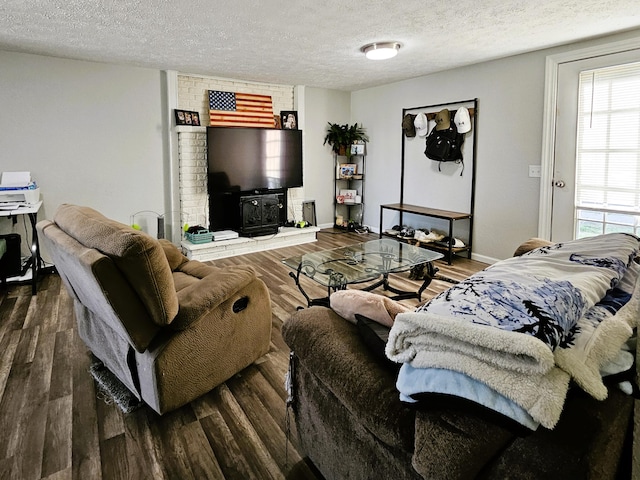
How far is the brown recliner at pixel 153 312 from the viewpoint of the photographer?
1618 mm

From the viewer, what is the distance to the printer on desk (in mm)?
3832

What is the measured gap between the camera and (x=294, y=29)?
11.0ft

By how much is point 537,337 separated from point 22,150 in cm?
503

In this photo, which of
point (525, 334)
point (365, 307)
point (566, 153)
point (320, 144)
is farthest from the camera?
point (320, 144)

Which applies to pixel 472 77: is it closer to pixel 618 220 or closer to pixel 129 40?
pixel 618 220

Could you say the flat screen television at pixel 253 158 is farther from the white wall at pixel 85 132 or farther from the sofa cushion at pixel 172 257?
the sofa cushion at pixel 172 257

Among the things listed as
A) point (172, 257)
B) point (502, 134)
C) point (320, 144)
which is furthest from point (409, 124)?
point (172, 257)

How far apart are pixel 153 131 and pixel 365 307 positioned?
4.48m

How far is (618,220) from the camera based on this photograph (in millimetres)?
3660

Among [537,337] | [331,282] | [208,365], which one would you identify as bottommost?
[208,365]

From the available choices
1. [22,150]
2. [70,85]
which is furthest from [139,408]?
[70,85]

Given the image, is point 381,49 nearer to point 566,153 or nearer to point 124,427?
point 566,153

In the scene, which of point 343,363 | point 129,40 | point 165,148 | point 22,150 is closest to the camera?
point 343,363

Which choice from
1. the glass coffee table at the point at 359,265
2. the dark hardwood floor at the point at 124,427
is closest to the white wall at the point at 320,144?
the glass coffee table at the point at 359,265
